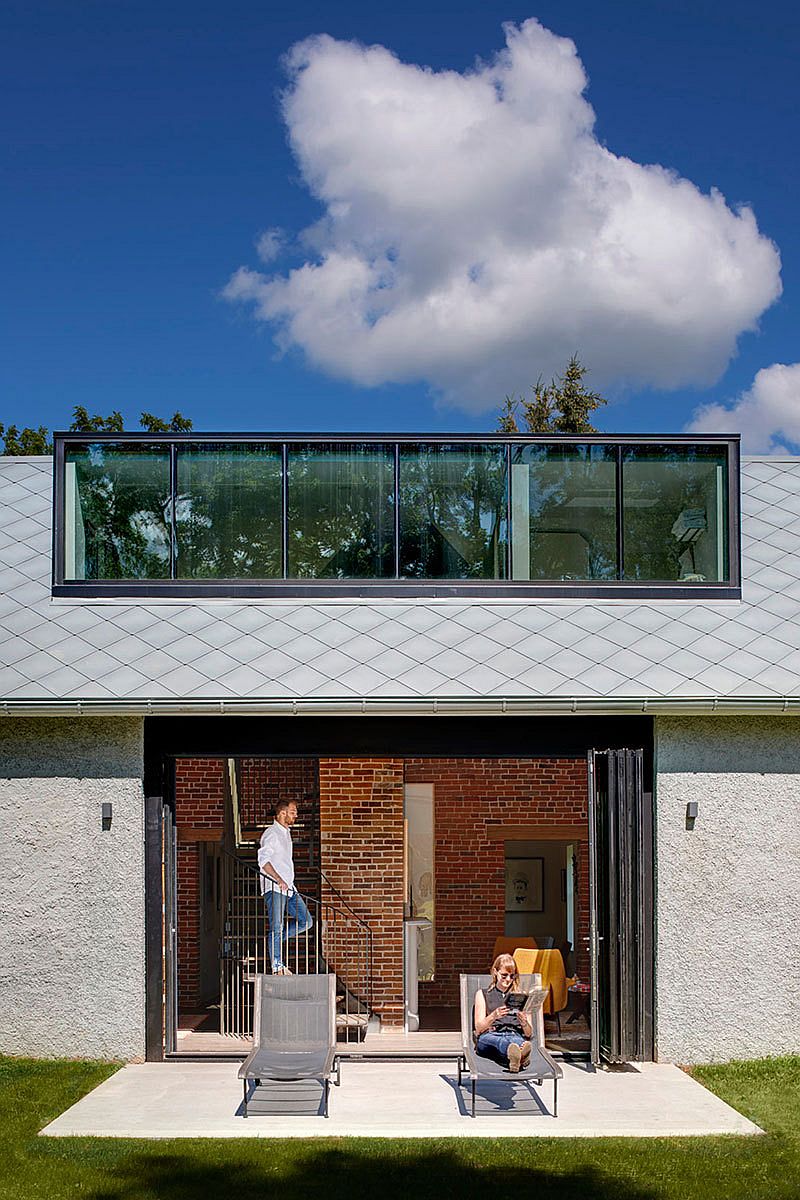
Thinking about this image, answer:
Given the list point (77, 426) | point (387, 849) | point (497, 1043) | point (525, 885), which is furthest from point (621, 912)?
point (77, 426)

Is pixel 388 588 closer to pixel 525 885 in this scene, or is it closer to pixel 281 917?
pixel 281 917

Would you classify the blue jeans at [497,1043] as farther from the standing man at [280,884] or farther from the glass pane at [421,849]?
the glass pane at [421,849]

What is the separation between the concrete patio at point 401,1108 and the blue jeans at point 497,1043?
22 cm

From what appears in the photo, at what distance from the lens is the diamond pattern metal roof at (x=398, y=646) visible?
10.2 m

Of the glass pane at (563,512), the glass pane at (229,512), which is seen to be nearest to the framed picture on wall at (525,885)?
the glass pane at (563,512)

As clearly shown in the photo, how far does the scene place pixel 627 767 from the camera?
9.91m

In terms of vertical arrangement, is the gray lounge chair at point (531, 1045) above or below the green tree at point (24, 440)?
below

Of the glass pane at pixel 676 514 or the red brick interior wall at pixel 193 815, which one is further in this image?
the red brick interior wall at pixel 193 815

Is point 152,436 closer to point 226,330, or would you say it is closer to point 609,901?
point 609,901

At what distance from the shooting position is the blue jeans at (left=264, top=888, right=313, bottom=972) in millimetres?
10680

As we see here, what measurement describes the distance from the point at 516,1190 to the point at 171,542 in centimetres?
682

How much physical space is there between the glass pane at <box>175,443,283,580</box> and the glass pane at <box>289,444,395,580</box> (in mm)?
182

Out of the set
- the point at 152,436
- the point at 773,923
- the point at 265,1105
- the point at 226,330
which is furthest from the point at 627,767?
the point at 226,330

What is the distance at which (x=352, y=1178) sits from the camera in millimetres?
7035
